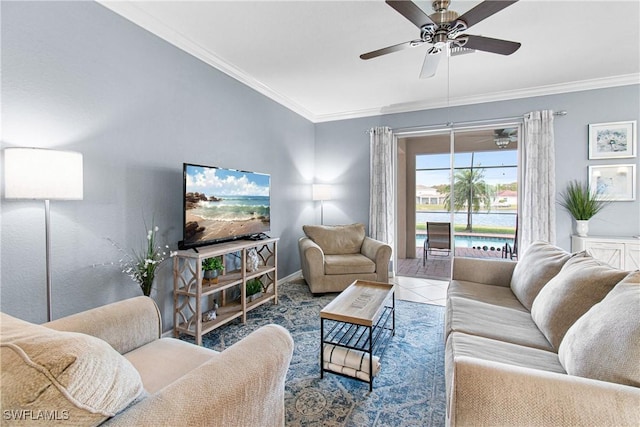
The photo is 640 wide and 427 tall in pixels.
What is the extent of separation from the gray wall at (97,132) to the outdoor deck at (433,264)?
3374 millimetres

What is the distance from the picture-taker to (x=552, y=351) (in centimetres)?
148

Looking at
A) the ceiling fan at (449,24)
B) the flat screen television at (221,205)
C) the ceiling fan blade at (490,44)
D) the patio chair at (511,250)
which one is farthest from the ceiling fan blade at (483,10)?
the patio chair at (511,250)

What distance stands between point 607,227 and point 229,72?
4872mm

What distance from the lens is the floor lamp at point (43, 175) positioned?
1463 millimetres

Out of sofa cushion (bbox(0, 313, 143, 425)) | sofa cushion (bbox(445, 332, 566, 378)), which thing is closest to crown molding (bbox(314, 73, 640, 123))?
sofa cushion (bbox(445, 332, 566, 378))

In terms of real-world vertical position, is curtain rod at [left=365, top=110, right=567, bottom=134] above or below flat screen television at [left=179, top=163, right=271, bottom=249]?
above

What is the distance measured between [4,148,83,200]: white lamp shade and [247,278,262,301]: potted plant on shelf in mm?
1885

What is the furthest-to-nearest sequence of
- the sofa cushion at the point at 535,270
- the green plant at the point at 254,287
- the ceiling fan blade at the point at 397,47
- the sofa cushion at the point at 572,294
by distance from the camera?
the green plant at the point at 254,287, the ceiling fan blade at the point at 397,47, the sofa cushion at the point at 535,270, the sofa cushion at the point at 572,294

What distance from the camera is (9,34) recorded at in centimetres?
162

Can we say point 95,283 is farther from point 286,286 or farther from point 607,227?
point 607,227

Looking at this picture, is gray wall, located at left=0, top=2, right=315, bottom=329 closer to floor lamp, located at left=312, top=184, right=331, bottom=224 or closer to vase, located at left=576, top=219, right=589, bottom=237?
floor lamp, located at left=312, top=184, right=331, bottom=224

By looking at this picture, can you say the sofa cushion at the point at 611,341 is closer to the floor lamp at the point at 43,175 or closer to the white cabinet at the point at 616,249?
the floor lamp at the point at 43,175

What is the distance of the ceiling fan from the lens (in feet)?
5.63

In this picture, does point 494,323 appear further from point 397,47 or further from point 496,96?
point 496,96
